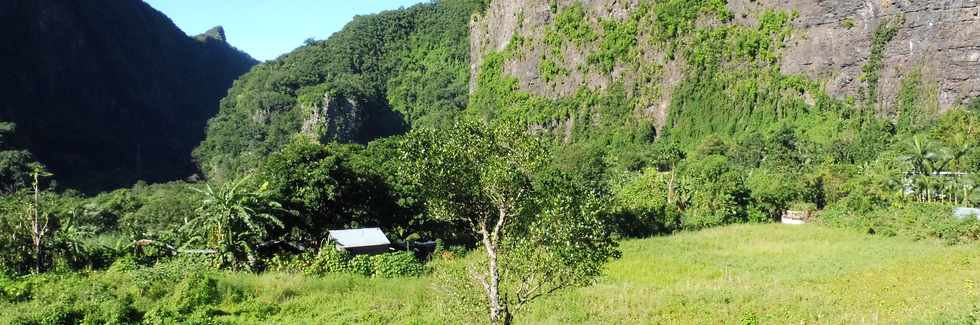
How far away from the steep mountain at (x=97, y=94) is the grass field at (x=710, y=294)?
235 ft

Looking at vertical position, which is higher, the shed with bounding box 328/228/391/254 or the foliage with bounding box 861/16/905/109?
the foliage with bounding box 861/16/905/109

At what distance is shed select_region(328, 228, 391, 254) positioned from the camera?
2962cm

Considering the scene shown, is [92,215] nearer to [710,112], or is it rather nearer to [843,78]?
[710,112]

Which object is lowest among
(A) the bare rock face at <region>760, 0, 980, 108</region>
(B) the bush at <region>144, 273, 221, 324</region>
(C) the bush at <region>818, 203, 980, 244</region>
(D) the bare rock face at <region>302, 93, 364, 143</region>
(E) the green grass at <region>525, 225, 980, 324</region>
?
(E) the green grass at <region>525, 225, 980, 324</region>

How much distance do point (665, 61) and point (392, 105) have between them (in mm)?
60382

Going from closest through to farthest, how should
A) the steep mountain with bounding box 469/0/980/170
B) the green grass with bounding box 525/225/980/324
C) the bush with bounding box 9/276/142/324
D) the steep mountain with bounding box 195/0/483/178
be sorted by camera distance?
the bush with bounding box 9/276/142/324 → the green grass with bounding box 525/225/980/324 → the steep mountain with bounding box 469/0/980/170 → the steep mountain with bounding box 195/0/483/178

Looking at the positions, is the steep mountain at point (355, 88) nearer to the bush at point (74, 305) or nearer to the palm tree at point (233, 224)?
the palm tree at point (233, 224)

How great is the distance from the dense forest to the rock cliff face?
75cm

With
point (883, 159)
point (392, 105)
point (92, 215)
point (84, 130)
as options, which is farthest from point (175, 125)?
point (883, 159)

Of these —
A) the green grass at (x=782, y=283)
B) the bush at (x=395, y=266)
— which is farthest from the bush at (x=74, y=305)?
the green grass at (x=782, y=283)

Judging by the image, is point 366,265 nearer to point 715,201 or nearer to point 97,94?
point 715,201

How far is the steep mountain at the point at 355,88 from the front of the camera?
94.2m

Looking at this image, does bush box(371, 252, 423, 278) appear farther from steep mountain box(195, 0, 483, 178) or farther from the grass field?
steep mountain box(195, 0, 483, 178)

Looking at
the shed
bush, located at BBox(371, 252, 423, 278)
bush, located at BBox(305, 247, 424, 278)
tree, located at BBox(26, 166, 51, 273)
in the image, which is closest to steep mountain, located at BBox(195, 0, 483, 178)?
the shed
